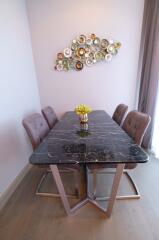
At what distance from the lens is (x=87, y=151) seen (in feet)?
4.27

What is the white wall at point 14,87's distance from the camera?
1836 millimetres

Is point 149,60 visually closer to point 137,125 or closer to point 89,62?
point 89,62

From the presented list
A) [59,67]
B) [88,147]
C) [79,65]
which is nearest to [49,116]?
[59,67]

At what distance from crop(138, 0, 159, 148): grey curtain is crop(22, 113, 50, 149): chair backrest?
175 centimetres

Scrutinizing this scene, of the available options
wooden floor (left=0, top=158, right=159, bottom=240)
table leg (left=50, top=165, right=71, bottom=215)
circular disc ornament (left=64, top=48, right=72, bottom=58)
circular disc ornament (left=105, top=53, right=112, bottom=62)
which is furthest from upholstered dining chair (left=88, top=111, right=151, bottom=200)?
circular disc ornament (left=64, top=48, right=72, bottom=58)

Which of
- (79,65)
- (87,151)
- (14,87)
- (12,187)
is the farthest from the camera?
(79,65)

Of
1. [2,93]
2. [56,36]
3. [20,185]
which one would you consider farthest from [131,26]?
[20,185]

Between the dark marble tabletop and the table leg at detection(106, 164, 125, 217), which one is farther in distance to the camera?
the table leg at detection(106, 164, 125, 217)

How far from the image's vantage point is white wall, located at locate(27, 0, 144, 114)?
2.39 meters

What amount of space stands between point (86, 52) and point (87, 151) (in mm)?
1895

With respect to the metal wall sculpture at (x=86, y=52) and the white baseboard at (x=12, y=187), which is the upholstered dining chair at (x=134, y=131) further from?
the metal wall sculpture at (x=86, y=52)

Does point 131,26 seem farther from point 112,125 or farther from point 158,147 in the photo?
point 158,147

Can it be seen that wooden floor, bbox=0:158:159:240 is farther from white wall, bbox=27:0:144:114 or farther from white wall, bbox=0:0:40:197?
white wall, bbox=27:0:144:114

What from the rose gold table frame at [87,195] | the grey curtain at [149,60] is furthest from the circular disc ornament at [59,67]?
the rose gold table frame at [87,195]
